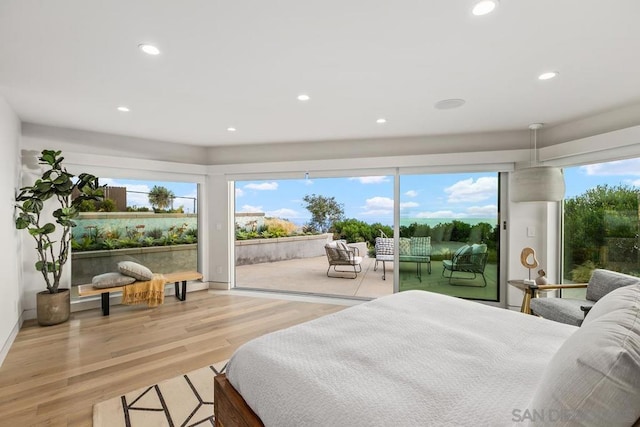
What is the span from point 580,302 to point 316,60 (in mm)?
3153

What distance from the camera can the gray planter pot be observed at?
357 cm

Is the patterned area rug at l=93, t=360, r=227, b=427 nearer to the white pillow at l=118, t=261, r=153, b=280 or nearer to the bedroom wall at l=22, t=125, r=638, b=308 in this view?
the white pillow at l=118, t=261, r=153, b=280

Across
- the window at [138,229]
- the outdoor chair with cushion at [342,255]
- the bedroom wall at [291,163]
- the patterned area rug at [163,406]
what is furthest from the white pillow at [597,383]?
the outdoor chair with cushion at [342,255]

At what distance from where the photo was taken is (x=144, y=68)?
93.9 inches

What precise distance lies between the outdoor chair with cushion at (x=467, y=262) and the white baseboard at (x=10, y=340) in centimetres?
488

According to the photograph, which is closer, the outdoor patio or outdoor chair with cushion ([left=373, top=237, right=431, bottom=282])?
the outdoor patio

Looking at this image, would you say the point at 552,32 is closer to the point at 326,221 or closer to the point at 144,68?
the point at 144,68

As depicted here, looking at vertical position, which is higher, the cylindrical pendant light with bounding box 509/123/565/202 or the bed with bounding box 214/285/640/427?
the cylindrical pendant light with bounding box 509/123/565/202

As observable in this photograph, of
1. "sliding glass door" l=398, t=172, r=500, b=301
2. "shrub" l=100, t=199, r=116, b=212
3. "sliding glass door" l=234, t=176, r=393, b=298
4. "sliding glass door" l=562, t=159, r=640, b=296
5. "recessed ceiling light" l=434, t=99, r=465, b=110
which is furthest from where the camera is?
"sliding glass door" l=234, t=176, r=393, b=298

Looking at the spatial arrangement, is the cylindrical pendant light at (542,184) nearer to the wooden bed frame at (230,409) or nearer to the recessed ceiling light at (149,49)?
the wooden bed frame at (230,409)

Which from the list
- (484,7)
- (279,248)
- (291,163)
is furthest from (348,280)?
(484,7)

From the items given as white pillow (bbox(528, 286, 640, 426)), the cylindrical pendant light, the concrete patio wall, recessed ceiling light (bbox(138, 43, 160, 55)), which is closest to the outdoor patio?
the concrete patio wall

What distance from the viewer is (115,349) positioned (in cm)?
303

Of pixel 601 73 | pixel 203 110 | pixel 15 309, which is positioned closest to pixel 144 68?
pixel 203 110
